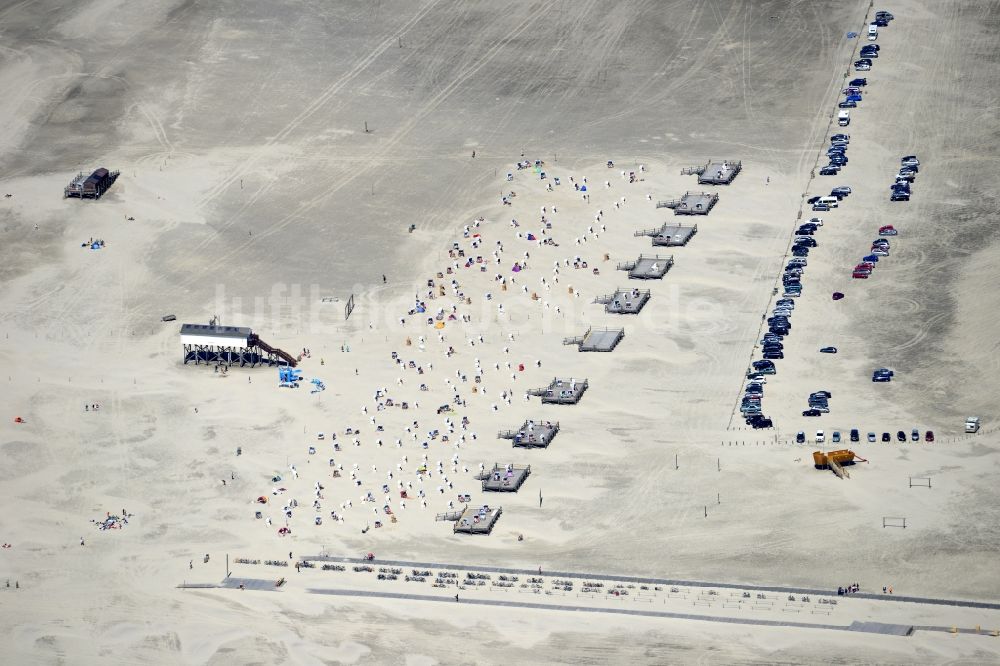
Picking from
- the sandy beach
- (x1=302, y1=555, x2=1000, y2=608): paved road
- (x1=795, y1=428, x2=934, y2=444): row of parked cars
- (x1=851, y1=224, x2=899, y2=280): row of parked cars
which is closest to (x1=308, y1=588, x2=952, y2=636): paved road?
the sandy beach

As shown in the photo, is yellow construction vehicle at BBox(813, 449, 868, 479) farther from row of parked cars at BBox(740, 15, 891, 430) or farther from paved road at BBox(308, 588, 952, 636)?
paved road at BBox(308, 588, 952, 636)

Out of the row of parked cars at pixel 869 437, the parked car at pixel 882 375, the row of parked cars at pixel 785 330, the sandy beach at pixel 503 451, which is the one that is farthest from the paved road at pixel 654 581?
the parked car at pixel 882 375

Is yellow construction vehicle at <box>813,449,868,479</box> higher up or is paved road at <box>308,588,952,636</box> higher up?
yellow construction vehicle at <box>813,449,868,479</box>

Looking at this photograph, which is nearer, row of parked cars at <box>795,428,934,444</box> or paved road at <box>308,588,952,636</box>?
paved road at <box>308,588,952,636</box>

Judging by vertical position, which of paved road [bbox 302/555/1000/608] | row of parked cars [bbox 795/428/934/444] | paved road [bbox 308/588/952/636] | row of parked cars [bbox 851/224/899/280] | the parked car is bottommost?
paved road [bbox 308/588/952/636]

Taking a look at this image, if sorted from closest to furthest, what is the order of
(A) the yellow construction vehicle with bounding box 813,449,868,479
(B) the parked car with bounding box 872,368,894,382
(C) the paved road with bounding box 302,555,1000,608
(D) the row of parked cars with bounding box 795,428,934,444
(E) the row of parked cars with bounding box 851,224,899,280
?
(C) the paved road with bounding box 302,555,1000,608 < (A) the yellow construction vehicle with bounding box 813,449,868,479 < (D) the row of parked cars with bounding box 795,428,934,444 < (B) the parked car with bounding box 872,368,894,382 < (E) the row of parked cars with bounding box 851,224,899,280

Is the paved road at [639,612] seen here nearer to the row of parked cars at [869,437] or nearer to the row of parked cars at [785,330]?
the row of parked cars at [869,437]

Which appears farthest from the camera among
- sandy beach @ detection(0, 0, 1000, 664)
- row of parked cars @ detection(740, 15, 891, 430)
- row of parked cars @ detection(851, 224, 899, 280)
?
Answer: row of parked cars @ detection(851, 224, 899, 280)

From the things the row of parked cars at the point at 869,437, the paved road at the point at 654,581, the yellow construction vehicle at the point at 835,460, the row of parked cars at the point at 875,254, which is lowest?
the paved road at the point at 654,581

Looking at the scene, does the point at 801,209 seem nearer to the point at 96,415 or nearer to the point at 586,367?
the point at 586,367

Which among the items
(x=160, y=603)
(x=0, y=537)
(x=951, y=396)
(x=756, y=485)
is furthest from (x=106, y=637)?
(x=951, y=396)

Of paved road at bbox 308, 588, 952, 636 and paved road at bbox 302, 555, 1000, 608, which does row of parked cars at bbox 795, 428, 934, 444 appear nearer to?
paved road at bbox 302, 555, 1000, 608
